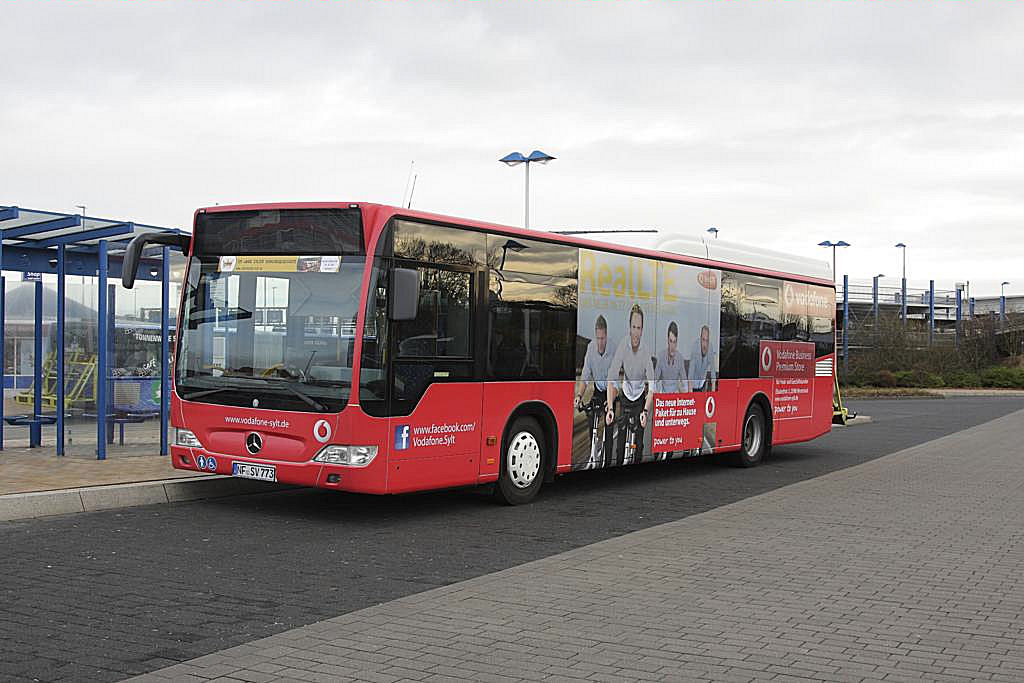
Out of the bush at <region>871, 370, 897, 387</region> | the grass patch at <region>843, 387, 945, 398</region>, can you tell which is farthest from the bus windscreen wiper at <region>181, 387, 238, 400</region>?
the bush at <region>871, 370, 897, 387</region>

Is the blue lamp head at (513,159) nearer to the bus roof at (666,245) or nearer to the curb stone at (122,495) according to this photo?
the bus roof at (666,245)

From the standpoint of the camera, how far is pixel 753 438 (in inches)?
669

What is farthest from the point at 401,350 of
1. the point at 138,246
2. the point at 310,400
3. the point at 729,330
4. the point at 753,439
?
the point at 753,439

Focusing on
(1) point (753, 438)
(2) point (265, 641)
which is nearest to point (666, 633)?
(2) point (265, 641)

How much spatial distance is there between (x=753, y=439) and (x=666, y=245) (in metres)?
3.77

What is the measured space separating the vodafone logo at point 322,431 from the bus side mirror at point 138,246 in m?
2.22

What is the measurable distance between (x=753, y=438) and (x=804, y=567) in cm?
840

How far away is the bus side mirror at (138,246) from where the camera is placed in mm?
10805

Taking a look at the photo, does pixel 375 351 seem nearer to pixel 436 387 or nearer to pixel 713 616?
pixel 436 387

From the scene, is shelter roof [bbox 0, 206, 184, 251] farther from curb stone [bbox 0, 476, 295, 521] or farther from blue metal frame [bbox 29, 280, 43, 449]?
curb stone [bbox 0, 476, 295, 521]

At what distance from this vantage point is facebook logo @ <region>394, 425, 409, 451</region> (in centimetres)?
1039

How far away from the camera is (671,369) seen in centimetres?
1462

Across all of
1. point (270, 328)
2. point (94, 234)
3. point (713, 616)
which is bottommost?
point (713, 616)

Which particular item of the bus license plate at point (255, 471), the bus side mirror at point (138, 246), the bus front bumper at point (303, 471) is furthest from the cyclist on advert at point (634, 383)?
the bus side mirror at point (138, 246)
